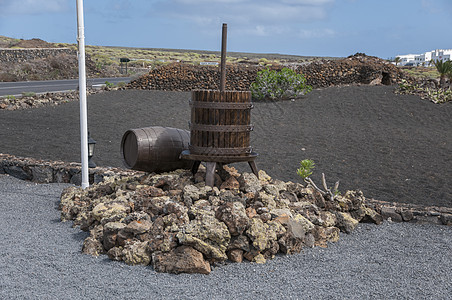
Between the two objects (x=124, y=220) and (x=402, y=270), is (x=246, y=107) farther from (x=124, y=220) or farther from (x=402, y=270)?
(x=402, y=270)

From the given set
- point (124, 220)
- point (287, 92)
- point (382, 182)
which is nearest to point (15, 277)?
point (124, 220)

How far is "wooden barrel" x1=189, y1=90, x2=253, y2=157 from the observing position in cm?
581

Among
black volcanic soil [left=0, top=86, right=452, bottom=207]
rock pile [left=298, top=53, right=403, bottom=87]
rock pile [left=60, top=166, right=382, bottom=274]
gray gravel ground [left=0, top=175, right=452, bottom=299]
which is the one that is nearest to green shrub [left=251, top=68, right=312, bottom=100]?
black volcanic soil [left=0, top=86, right=452, bottom=207]

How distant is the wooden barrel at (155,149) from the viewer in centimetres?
622

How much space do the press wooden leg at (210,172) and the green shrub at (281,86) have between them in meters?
11.4

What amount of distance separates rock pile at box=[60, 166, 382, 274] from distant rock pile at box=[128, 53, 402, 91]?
1415 centimetres

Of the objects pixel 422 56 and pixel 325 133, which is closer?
pixel 325 133

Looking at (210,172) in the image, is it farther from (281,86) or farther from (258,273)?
(281,86)

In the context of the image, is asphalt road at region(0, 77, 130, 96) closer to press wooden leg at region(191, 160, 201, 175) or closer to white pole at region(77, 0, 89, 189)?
white pole at region(77, 0, 89, 189)

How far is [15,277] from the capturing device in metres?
4.47

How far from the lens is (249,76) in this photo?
67.1 ft

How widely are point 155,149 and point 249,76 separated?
14.6 metres

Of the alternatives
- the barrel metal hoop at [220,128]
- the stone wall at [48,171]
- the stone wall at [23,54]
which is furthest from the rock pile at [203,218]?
the stone wall at [23,54]

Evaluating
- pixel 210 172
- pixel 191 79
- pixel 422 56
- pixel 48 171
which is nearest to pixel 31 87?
pixel 191 79
